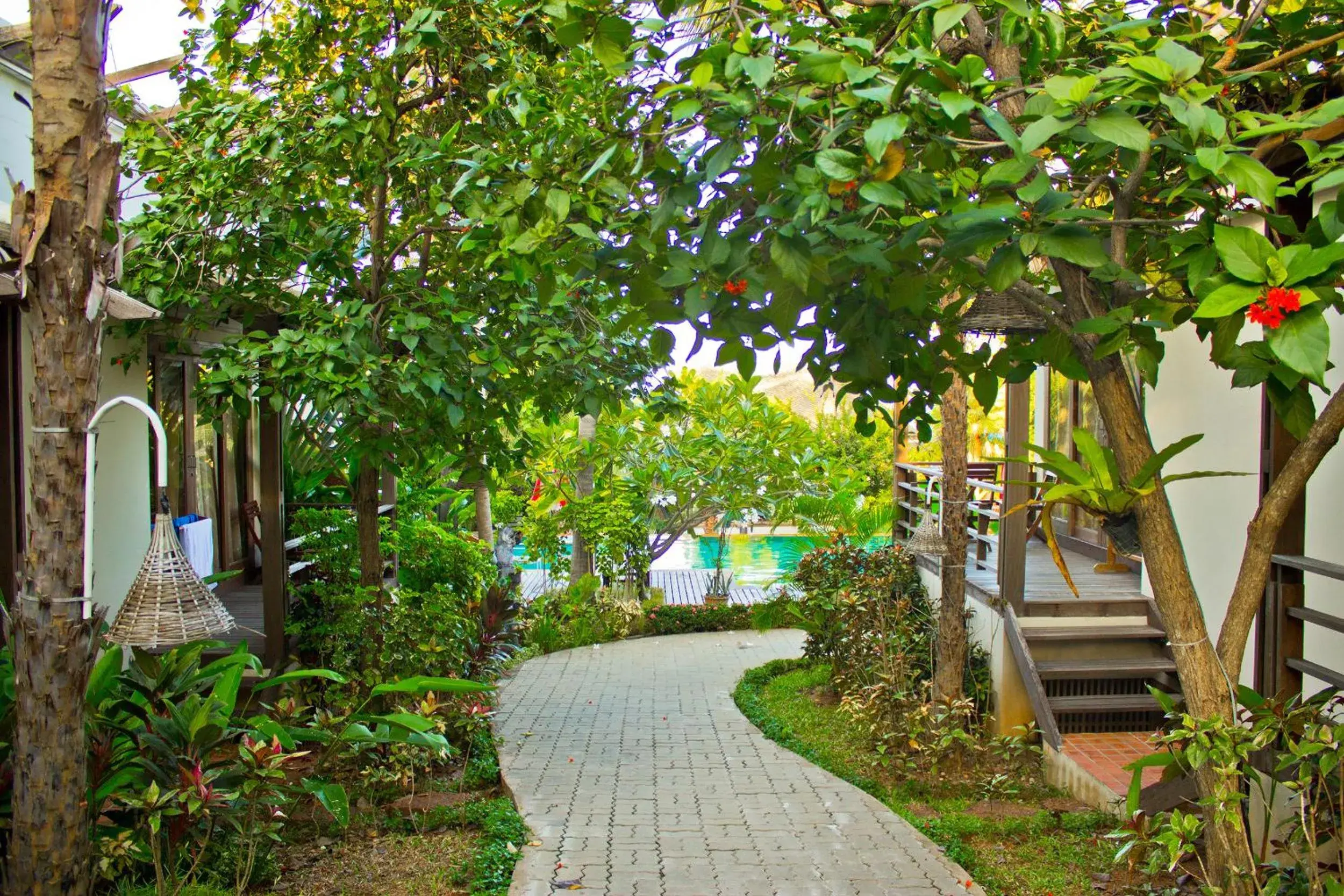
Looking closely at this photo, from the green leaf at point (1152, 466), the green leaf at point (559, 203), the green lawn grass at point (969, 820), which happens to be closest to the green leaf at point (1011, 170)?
the green leaf at point (1152, 466)

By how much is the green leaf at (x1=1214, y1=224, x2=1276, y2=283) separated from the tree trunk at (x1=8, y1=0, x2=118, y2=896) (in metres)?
3.37

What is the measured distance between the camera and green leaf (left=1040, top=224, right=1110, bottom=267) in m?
2.50

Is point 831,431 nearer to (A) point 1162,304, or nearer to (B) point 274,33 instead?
(B) point 274,33

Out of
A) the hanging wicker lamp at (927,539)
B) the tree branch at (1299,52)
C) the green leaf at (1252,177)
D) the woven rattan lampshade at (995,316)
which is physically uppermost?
the tree branch at (1299,52)

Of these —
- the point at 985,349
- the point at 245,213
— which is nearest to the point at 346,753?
the point at 245,213

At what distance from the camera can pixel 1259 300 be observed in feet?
8.09

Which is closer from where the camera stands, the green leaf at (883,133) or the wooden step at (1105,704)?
the green leaf at (883,133)

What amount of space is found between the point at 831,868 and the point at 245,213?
4.63 m

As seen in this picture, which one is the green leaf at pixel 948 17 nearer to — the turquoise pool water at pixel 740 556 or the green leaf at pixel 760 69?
the green leaf at pixel 760 69

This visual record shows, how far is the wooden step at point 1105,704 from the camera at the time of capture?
23.1ft

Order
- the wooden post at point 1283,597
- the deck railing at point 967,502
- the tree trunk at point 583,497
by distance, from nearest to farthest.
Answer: the wooden post at point 1283,597, the deck railing at point 967,502, the tree trunk at point 583,497

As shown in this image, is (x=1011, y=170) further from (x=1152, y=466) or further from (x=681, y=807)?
(x=681, y=807)

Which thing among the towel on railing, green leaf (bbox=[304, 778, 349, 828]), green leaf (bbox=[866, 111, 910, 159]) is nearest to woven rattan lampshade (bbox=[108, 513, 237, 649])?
green leaf (bbox=[304, 778, 349, 828])

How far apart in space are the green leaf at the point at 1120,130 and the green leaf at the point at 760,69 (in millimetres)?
749
